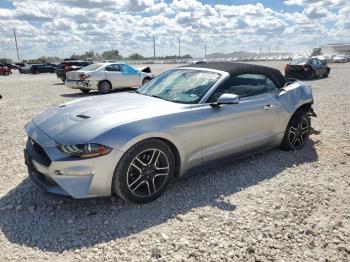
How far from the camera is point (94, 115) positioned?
13.0 ft

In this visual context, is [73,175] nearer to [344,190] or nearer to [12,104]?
[344,190]

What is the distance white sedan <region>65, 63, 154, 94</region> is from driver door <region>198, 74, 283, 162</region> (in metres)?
10.5

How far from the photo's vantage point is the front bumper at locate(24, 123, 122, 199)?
348 centimetres

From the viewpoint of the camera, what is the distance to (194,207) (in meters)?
3.94

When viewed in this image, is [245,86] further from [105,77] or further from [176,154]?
[105,77]

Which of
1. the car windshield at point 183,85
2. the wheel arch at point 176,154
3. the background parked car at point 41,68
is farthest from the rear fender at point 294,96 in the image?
the background parked car at point 41,68

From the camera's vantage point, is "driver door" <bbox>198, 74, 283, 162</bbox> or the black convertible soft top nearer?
"driver door" <bbox>198, 74, 283, 162</bbox>

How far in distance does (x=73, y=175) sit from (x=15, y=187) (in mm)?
1455

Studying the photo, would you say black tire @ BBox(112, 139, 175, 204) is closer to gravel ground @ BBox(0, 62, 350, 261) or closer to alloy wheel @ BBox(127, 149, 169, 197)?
alloy wheel @ BBox(127, 149, 169, 197)

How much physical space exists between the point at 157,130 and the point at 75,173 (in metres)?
0.97

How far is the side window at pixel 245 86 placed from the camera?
4.66 metres

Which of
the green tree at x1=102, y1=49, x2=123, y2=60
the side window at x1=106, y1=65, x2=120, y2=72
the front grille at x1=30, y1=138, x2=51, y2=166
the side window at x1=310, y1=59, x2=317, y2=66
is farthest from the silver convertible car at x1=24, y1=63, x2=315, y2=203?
the green tree at x1=102, y1=49, x2=123, y2=60

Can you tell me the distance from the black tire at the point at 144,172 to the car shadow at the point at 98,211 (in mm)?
154

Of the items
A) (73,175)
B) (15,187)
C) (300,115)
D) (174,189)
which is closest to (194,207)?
(174,189)
